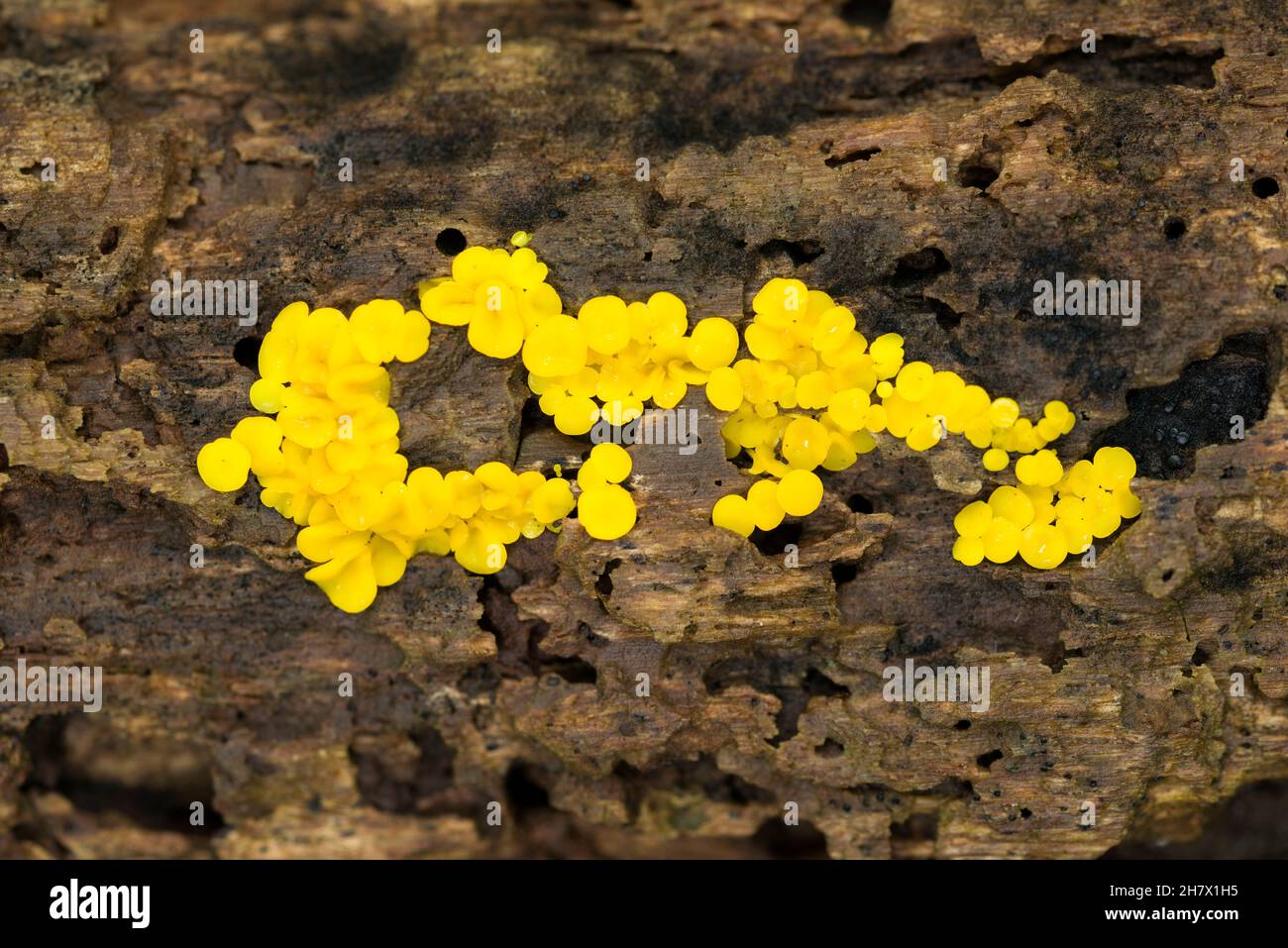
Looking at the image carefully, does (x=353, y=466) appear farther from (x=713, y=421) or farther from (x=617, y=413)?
(x=713, y=421)

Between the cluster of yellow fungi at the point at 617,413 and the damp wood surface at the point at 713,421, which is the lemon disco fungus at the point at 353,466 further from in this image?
the damp wood surface at the point at 713,421

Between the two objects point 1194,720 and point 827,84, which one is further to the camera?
point 827,84

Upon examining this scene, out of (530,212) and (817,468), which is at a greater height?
(530,212)

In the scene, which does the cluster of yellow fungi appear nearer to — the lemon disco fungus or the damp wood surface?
the lemon disco fungus

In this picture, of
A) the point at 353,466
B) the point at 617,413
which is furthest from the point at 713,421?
the point at 353,466

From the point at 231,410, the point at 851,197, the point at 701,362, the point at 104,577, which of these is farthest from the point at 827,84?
the point at 104,577

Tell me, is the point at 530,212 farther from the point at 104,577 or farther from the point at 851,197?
the point at 104,577

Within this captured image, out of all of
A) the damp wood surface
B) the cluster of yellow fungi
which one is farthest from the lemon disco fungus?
the damp wood surface
